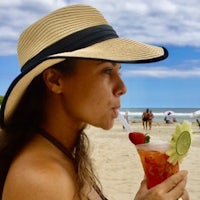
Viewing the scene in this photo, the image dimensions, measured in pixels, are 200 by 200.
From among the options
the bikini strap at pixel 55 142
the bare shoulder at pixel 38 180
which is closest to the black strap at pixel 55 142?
the bikini strap at pixel 55 142

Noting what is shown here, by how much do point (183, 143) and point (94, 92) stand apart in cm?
49

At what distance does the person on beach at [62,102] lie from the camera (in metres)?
1.69

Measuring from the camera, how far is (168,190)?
5.88ft

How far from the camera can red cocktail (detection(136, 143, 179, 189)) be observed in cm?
196

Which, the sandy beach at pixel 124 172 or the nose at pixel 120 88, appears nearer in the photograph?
the nose at pixel 120 88

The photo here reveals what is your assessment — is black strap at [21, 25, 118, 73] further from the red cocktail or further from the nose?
the red cocktail

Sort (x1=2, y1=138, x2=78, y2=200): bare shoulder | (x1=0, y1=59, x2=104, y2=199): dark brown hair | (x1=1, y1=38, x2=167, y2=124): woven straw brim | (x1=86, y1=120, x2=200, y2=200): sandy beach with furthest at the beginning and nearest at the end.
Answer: (x1=86, y1=120, x2=200, y2=200): sandy beach, (x1=0, y1=59, x2=104, y2=199): dark brown hair, (x1=1, y1=38, x2=167, y2=124): woven straw brim, (x1=2, y1=138, x2=78, y2=200): bare shoulder

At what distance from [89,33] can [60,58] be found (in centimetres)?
20

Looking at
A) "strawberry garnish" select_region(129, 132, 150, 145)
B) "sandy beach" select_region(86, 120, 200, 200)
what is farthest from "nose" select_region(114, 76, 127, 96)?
"sandy beach" select_region(86, 120, 200, 200)

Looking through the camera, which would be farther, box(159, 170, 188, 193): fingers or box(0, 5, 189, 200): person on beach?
box(159, 170, 188, 193): fingers

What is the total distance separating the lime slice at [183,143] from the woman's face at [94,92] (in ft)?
1.13

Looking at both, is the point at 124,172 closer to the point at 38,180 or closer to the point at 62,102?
the point at 62,102

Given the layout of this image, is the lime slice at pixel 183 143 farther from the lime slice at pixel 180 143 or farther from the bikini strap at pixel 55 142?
the bikini strap at pixel 55 142

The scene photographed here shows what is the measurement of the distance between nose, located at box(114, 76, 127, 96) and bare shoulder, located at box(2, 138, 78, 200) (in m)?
0.33
